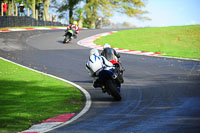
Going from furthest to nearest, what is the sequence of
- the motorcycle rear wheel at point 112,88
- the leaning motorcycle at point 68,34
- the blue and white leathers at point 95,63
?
the leaning motorcycle at point 68,34 → the blue and white leathers at point 95,63 → the motorcycle rear wheel at point 112,88

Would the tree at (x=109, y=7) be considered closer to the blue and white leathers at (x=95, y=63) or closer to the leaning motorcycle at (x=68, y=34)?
the leaning motorcycle at (x=68, y=34)

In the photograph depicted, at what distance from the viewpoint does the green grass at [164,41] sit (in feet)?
77.5

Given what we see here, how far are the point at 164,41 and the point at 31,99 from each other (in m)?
18.5

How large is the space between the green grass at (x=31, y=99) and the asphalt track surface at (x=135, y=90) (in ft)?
2.37

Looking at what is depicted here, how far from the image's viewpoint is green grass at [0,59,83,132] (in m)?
8.29

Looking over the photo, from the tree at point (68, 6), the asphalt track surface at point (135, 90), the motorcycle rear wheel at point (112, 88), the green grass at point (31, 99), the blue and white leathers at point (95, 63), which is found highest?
the tree at point (68, 6)

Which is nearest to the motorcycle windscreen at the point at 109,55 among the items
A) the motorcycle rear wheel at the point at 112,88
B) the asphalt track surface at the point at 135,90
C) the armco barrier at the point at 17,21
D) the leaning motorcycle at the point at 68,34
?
the asphalt track surface at the point at 135,90

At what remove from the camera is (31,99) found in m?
10.5

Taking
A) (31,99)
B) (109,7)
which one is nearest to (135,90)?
(31,99)

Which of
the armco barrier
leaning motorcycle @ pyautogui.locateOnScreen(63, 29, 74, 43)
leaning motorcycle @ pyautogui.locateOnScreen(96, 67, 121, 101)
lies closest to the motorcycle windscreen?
leaning motorcycle @ pyautogui.locateOnScreen(96, 67, 121, 101)

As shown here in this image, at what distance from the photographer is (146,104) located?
30.0 ft

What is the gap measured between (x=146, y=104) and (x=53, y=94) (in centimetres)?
338

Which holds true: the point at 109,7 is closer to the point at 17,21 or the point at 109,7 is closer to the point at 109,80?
the point at 17,21

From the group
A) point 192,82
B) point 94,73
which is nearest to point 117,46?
point 192,82
